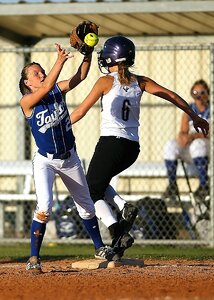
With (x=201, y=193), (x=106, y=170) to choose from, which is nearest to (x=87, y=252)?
(x=201, y=193)

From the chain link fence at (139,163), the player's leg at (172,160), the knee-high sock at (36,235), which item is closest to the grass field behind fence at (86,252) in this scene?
the chain link fence at (139,163)

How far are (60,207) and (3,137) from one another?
2.23 meters

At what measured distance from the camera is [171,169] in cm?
1471

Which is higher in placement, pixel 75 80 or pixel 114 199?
pixel 75 80

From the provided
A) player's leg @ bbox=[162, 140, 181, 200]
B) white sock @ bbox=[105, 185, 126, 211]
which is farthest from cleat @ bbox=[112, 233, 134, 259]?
player's leg @ bbox=[162, 140, 181, 200]

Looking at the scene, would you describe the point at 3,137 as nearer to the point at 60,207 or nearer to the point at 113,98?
the point at 60,207

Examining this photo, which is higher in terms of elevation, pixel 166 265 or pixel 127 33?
pixel 127 33

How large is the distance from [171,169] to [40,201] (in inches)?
215

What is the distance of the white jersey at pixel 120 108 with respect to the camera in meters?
10.0

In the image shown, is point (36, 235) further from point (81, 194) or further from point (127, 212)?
point (127, 212)

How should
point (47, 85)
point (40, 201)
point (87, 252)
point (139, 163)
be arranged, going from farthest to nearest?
point (139, 163) < point (87, 252) < point (40, 201) < point (47, 85)

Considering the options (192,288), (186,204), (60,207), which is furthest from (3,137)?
(192,288)

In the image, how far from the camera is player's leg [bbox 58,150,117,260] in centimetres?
968

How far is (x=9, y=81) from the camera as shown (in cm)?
1689
